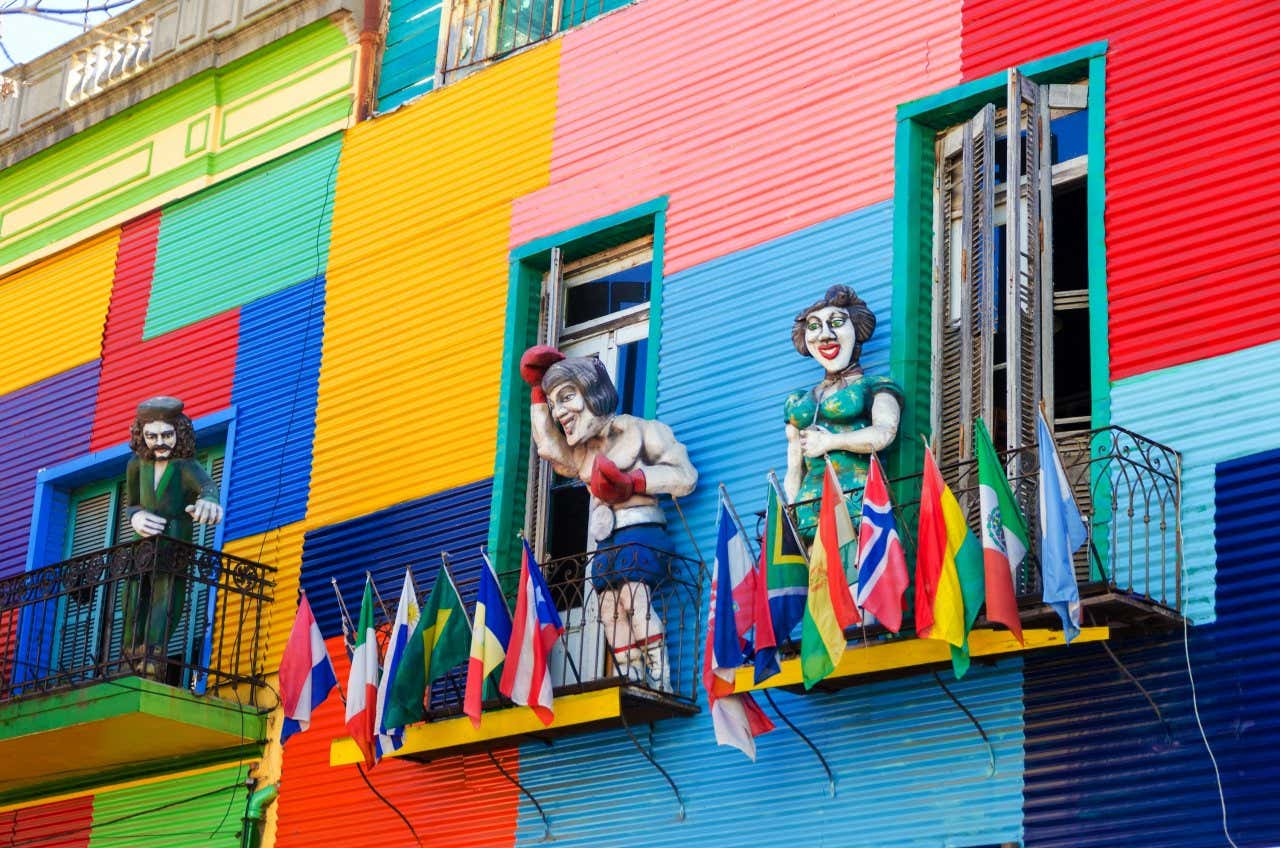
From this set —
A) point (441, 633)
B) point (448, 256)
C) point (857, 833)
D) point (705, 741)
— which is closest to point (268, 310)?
point (448, 256)

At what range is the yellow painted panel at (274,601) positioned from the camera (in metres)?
15.6

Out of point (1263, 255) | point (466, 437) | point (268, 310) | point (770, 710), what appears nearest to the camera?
point (1263, 255)

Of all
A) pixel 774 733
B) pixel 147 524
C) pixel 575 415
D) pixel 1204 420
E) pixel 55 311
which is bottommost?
pixel 774 733

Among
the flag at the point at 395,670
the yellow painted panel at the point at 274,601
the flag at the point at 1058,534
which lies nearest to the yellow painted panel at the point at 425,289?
the yellow painted panel at the point at 274,601

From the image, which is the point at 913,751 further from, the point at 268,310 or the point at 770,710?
the point at 268,310

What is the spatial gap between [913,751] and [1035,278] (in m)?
2.61

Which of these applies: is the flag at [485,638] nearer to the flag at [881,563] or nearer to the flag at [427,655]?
the flag at [427,655]

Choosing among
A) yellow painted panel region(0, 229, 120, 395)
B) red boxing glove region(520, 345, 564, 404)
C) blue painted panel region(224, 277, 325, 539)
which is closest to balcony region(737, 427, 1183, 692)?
red boxing glove region(520, 345, 564, 404)

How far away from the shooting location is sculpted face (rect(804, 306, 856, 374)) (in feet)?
42.1

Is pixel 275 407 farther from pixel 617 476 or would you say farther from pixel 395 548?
pixel 617 476

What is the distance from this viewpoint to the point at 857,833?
11992 millimetres

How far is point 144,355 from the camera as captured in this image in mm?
17625

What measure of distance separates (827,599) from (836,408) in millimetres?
1407

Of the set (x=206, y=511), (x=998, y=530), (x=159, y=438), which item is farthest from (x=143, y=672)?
(x=998, y=530)
